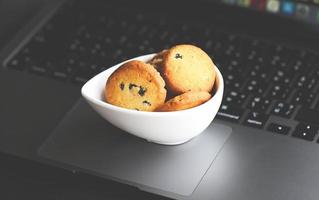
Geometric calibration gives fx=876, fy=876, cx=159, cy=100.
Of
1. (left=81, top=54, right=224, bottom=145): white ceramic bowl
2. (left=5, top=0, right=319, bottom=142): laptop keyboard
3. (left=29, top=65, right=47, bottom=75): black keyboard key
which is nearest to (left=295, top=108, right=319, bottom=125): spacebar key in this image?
(left=5, top=0, right=319, bottom=142): laptop keyboard

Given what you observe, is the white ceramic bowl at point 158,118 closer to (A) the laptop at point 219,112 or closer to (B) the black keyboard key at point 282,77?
(A) the laptop at point 219,112

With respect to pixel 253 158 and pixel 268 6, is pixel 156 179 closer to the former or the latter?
pixel 253 158

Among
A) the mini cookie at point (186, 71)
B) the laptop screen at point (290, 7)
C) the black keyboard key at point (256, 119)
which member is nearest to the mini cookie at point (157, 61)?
the mini cookie at point (186, 71)

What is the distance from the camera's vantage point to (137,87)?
76 centimetres

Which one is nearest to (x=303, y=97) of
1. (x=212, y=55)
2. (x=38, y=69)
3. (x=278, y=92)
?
(x=278, y=92)

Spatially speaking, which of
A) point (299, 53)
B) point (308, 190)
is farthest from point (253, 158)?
point (299, 53)

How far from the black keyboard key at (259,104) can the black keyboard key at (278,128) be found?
0.09 feet

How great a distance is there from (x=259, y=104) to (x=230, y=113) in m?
0.03

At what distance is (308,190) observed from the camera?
783 millimetres

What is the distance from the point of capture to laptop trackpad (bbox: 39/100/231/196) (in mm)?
796

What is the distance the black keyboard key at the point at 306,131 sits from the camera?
84 cm

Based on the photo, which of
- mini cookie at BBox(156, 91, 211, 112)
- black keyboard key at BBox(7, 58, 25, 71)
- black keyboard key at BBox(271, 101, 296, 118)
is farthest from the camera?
black keyboard key at BBox(7, 58, 25, 71)

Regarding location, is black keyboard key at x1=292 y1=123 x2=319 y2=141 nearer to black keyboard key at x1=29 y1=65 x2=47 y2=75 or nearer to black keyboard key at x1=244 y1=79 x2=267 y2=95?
black keyboard key at x1=244 y1=79 x2=267 y2=95

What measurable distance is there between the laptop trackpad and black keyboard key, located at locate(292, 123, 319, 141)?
7 cm
